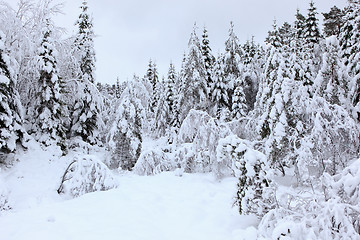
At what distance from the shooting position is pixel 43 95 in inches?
→ 543

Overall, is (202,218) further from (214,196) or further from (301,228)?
(301,228)

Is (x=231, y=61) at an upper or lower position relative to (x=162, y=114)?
upper

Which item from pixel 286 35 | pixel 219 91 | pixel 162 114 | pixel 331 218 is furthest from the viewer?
pixel 162 114

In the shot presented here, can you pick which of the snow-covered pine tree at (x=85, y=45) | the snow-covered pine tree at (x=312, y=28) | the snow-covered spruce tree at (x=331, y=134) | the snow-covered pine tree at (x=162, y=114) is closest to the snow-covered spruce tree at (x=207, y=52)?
the snow-covered pine tree at (x=162, y=114)

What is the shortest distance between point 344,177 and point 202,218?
3308 millimetres

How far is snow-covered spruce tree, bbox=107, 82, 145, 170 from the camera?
15.6m

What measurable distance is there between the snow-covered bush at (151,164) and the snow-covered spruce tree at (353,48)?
9240mm

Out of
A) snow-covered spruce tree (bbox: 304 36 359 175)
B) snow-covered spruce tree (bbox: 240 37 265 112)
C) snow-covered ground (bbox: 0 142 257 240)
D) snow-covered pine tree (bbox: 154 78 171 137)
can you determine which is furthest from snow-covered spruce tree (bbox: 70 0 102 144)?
snow-covered spruce tree (bbox: 304 36 359 175)

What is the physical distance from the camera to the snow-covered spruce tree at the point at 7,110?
10648 mm

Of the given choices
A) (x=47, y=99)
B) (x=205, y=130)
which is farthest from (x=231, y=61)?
(x=205, y=130)

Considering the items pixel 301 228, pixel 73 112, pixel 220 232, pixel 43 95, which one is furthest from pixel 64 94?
pixel 301 228

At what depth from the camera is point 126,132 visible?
1571 centimetres

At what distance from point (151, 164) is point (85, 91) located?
9.08 metres

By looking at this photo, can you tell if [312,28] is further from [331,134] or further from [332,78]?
[331,134]
